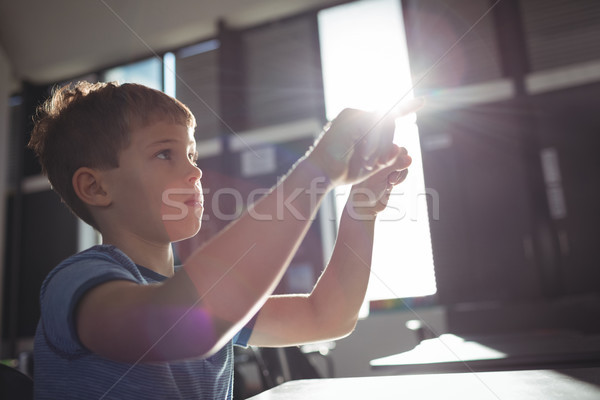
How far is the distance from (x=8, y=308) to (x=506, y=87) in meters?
4.91

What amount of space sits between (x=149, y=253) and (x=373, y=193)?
0.37 meters

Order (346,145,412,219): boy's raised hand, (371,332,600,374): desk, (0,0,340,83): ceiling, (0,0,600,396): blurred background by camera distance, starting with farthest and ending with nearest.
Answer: (0,0,340,83): ceiling → (0,0,600,396): blurred background → (371,332,600,374): desk → (346,145,412,219): boy's raised hand

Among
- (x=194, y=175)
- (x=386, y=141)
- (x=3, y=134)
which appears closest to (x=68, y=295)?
(x=194, y=175)

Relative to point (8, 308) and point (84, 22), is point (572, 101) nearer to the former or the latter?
point (84, 22)

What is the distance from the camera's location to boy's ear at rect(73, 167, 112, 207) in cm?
66

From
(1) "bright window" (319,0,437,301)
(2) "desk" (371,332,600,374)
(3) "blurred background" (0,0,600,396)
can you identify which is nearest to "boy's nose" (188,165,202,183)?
(2) "desk" (371,332,600,374)

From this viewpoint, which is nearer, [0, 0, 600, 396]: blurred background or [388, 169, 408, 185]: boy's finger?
[388, 169, 408, 185]: boy's finger

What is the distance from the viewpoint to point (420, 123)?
3.54m

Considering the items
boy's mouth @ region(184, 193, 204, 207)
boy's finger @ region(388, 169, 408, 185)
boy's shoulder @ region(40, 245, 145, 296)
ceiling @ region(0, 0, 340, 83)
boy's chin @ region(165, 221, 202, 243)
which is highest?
ceiling @ region(0, 0, 340, 83)

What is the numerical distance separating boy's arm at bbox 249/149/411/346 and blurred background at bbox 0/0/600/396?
162 centimetres

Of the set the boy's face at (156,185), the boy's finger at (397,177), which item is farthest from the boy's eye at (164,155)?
the boy's finger at (397,177)

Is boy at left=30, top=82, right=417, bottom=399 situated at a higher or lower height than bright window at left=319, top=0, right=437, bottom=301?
lower

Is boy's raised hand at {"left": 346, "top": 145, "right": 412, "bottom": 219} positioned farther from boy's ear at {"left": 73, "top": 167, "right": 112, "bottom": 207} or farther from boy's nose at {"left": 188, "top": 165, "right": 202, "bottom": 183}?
boy's ear at {"left": 73, "top": 167, "right": 112, "bottom": 207}

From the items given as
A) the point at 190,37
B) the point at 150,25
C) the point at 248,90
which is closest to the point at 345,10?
the point at 248,90
